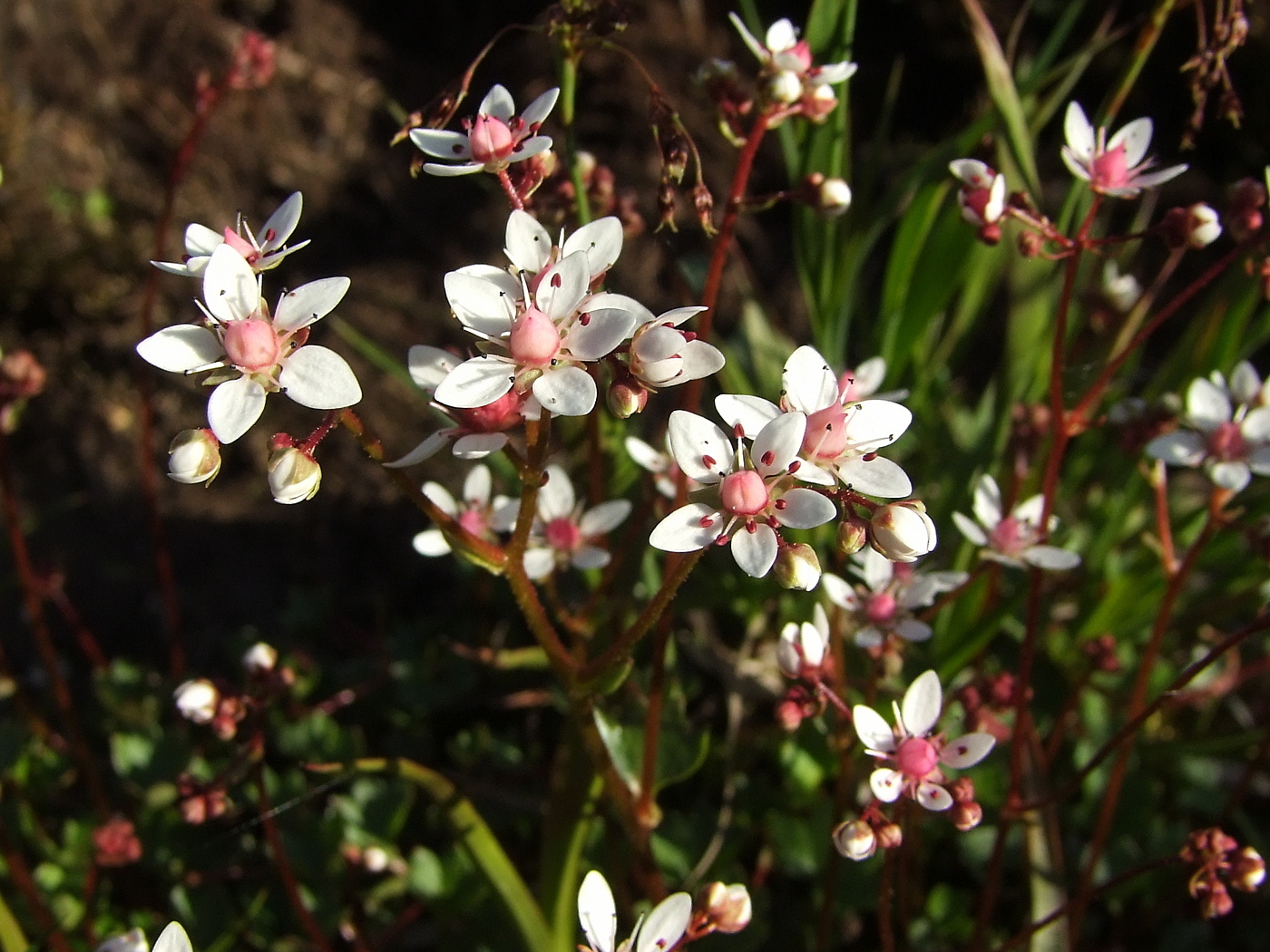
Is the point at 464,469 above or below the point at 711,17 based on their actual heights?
below

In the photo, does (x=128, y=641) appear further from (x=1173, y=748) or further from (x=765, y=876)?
(x=1173, y=748)

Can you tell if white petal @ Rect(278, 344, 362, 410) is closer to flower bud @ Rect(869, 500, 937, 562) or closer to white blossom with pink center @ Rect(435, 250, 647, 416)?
white blossom with pink center @ Rect(435, 250, 647, 416)

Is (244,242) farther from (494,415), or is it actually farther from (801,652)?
(801,652)

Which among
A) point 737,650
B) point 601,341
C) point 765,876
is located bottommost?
point 765,876

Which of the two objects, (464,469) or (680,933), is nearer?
(680,933)

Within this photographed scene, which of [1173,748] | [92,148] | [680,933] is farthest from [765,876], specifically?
[92,148]

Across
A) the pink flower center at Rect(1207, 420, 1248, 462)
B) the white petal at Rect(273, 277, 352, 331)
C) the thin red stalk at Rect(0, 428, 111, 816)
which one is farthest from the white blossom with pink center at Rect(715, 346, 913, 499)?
the thin red stalk at Rect(0, 428, 111, 816)

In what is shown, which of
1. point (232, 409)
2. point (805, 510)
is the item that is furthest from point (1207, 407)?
point (232, 409)
